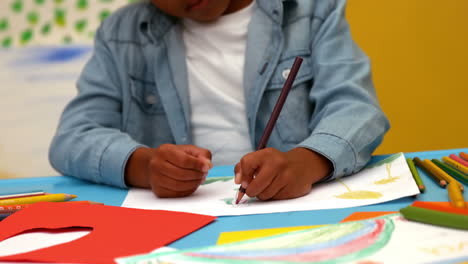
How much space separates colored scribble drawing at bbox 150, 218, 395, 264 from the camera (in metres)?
0.30

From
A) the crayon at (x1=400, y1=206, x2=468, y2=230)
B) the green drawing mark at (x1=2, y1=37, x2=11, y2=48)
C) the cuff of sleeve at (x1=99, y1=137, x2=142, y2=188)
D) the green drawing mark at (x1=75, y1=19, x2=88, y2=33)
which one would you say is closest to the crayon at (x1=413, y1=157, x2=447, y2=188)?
the crayon at (x1=400, y1=206, x2=468, y2=230)

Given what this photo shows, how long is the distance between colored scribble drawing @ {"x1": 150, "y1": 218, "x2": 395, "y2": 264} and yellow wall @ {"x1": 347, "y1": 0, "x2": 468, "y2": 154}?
0.90 metres

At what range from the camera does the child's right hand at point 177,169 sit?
51 cm

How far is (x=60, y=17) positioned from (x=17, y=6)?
0.39 feet

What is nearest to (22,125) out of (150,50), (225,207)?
(150,50)

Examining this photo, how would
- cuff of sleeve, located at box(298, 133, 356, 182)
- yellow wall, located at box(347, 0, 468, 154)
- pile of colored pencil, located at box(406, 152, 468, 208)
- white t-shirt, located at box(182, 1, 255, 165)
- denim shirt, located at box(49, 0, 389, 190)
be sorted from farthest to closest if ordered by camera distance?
yellow wall, located at box(347, 0, 468, 154) → white t-shirt, located at box(182, 1, 255, 165) → denim shirt, located at box(49, 0, 389, 190) → cuff of sleeve, located at box(298, 133, 356, 182) → pile of colored pencil, located at box(406, 152, 468, 208)

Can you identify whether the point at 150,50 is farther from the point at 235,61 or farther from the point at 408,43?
the point at 408,43

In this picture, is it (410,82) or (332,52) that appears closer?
(332,52)

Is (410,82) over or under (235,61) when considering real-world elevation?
under

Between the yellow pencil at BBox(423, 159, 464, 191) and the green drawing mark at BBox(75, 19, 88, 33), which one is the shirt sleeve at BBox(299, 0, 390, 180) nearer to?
the yellow pencil at BBox(423, 159, 464, 191)

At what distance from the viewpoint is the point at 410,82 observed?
1.19 meters

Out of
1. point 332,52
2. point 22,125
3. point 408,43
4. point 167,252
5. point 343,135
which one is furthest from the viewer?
point 22,125

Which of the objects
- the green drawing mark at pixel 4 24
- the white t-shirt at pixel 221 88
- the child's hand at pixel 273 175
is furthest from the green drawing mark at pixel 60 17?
the child's hand at pixel 273 175

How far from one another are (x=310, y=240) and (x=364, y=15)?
969 millimetres
